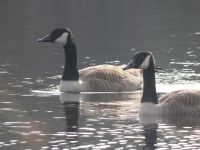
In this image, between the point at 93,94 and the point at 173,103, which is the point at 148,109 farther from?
the point at 93,94

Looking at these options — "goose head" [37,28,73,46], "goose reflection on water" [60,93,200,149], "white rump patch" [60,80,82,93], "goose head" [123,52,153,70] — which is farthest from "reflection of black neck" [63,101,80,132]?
"goose head" [37,28,73,46]

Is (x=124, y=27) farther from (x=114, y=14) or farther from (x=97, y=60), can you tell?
(x=97, y=60)

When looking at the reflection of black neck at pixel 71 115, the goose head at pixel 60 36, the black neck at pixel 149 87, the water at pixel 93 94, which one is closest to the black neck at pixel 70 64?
the goose head at pixel 60 36

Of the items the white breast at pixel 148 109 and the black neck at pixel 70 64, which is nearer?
the white breast at pixel 148 109

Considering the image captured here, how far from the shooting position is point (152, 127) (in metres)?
19.3

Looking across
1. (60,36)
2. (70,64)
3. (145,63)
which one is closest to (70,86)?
(70,64)

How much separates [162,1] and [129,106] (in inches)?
1851

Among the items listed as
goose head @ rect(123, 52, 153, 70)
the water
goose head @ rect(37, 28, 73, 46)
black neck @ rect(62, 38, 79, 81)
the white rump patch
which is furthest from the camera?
goose head @ rect(37, 28, 73, 46)

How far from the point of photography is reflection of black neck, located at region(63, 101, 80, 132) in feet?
64.2

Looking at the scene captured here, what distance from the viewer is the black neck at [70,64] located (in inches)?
1000

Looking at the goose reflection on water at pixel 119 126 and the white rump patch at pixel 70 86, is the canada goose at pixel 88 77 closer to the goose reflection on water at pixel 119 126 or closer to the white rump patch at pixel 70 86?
the white rump patch at pixel 70 86

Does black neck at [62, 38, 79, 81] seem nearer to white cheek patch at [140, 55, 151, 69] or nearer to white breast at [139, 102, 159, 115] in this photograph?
white cheek patch at [140, 55, 151, 69]

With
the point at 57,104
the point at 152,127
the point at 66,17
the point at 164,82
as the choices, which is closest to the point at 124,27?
the point at 66,17

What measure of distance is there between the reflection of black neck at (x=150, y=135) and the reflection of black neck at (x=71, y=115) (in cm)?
154
